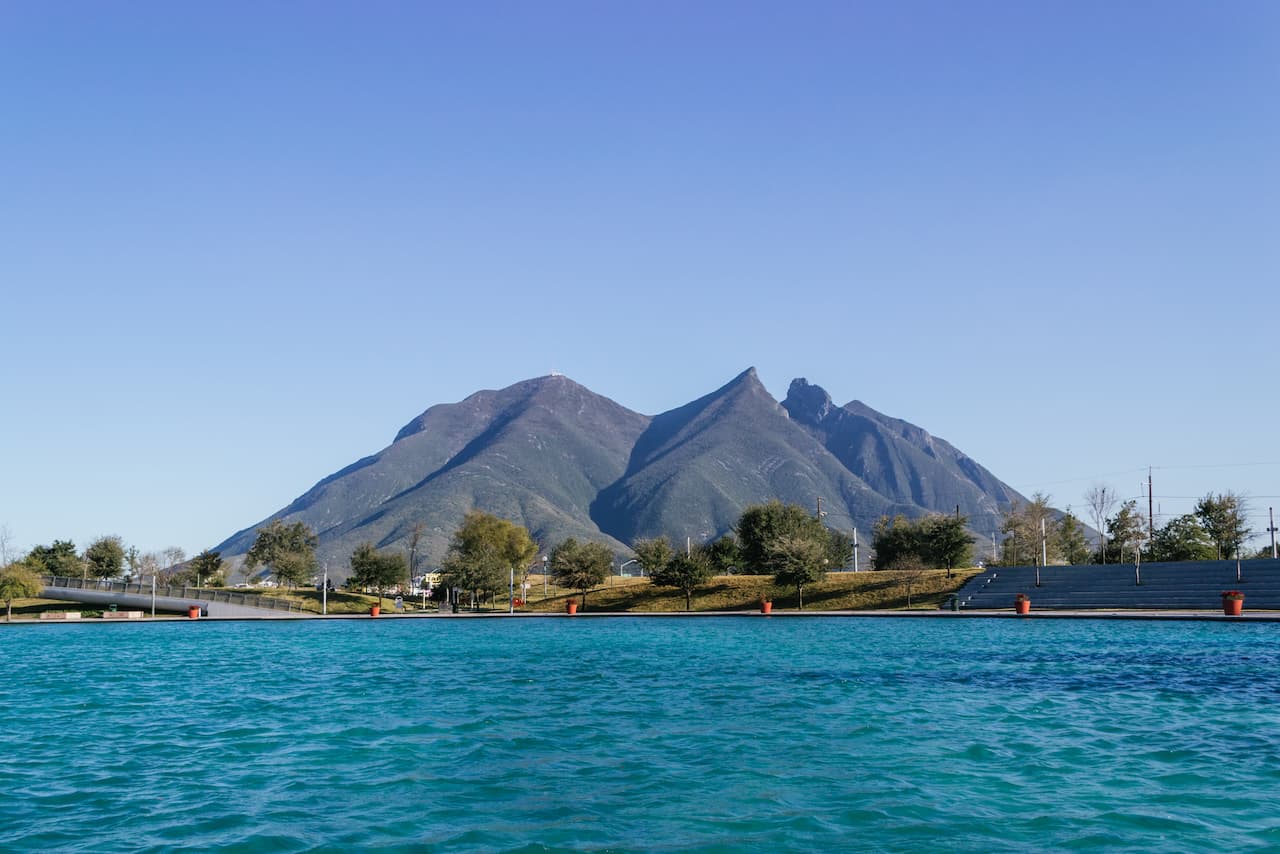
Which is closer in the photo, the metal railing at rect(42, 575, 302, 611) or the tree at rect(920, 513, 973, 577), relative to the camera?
the tree at rect(920, 513, 973, 577)

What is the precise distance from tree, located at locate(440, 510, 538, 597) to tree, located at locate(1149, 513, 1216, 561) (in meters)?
59.0

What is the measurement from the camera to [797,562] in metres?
77.9

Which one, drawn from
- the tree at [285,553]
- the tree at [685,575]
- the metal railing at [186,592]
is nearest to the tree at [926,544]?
the tree at [685,575]

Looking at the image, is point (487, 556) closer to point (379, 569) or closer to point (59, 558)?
point (379, 569)

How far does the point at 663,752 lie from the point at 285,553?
11991 centimetres

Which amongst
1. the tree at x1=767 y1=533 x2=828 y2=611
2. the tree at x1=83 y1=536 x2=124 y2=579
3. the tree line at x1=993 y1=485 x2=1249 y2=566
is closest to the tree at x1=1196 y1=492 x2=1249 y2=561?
the tree line at x1=993 y1=485 x2=1249 y2=566

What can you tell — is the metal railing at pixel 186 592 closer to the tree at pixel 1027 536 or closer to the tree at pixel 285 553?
the tree at pixel 285 553

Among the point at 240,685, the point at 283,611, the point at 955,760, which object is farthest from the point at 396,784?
the point at 283,611

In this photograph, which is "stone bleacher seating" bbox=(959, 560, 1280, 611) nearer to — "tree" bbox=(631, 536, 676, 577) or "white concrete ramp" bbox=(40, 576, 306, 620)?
"tree" bbox=(631, 536, 676, 577)

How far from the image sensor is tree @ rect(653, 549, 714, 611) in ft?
274

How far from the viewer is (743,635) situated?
164 ft

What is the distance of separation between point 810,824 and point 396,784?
6.66 m

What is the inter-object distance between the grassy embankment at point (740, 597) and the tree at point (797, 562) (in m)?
1.28

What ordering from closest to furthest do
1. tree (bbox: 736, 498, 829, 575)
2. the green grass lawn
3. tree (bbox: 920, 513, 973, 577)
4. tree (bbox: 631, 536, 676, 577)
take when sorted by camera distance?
1. the green grass lawn
2. tree (bbox: 920, 513, 973, 577)
3. tree (bbox: 631, 536, 676, 577)
4. tree (bbox: 736, 498, 829, 575)
